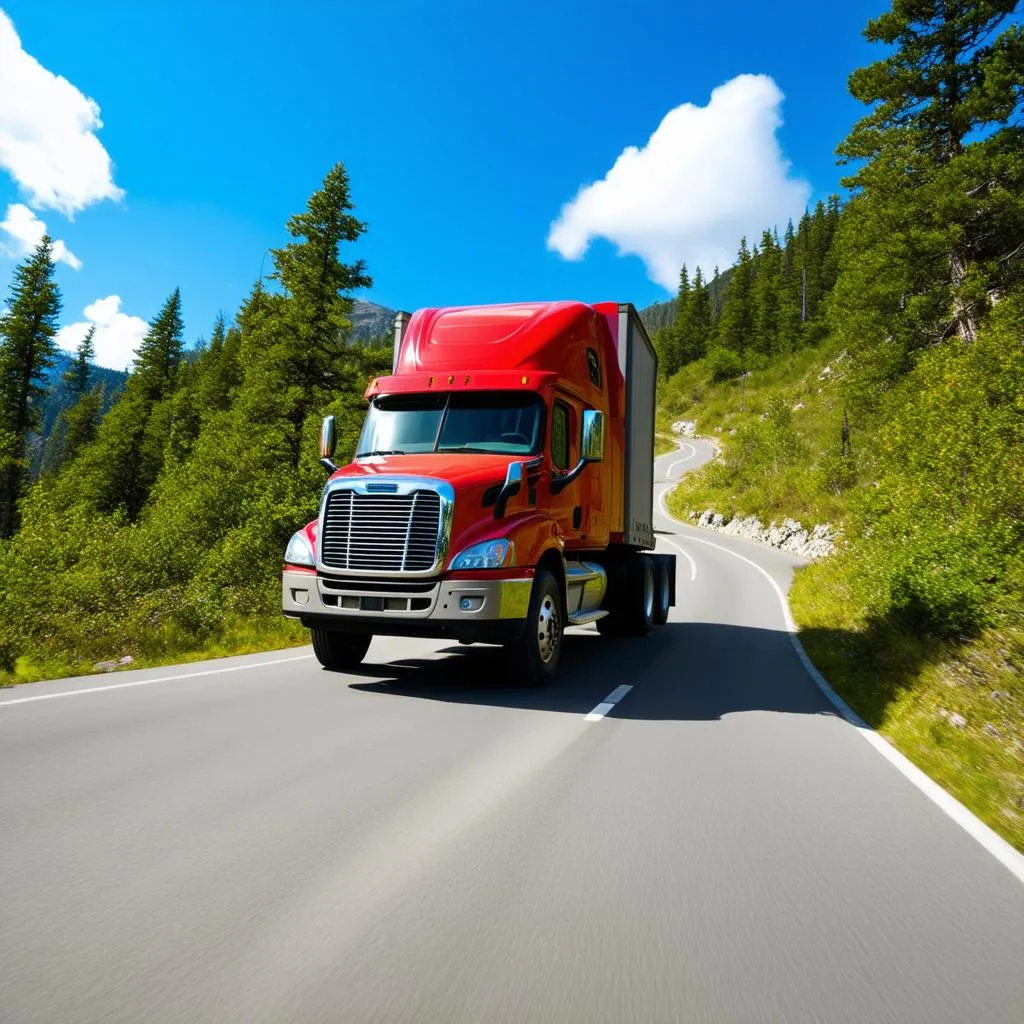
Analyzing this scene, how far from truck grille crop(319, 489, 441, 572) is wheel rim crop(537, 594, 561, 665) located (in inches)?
60.1

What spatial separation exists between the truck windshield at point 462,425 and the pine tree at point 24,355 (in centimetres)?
3733

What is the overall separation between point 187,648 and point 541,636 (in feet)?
18.4

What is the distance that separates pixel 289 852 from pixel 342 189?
957 inches

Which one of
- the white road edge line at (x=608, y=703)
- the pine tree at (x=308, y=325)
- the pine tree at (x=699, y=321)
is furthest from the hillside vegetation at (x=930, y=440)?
the pine tree at (x=699, y=321)

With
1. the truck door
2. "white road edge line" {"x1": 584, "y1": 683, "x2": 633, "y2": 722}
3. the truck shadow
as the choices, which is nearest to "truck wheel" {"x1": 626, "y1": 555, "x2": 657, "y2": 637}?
the truck shadow

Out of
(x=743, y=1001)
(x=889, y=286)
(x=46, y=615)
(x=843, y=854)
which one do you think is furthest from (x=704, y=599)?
(x=743, y=1001)

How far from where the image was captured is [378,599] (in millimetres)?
7184

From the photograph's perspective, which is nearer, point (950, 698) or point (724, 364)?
point (950, 698)

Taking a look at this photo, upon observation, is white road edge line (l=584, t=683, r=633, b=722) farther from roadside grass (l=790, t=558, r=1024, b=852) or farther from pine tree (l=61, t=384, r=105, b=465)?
pine tree (l=61, t=384, r=105, b=465)

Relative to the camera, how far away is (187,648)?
10.4 m

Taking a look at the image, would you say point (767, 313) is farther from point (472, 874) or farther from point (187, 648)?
point (472, 874)

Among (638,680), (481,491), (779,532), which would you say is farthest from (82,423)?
(638,680)

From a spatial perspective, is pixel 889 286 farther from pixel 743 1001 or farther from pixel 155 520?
pixel 743 1001

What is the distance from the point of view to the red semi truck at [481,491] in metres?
7.09
